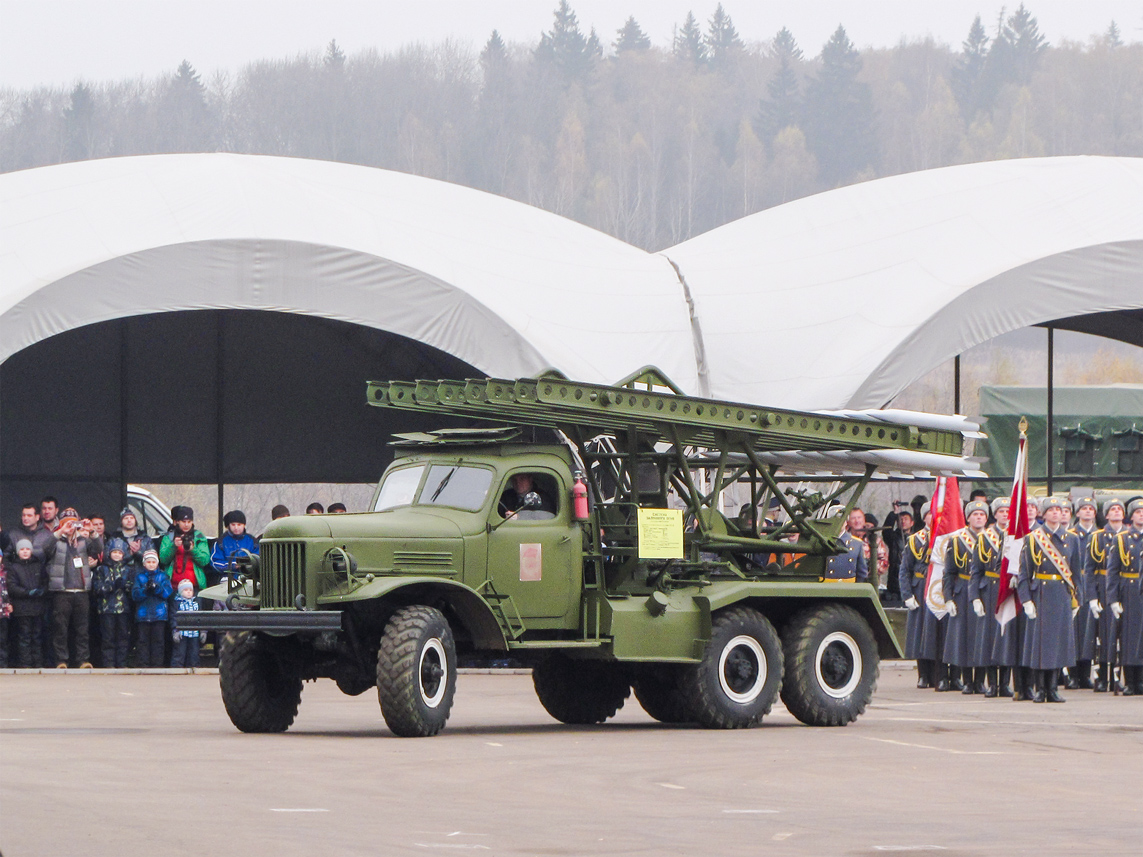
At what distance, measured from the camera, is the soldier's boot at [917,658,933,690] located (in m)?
20.2

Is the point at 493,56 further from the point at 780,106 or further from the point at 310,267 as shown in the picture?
the point at 310,267

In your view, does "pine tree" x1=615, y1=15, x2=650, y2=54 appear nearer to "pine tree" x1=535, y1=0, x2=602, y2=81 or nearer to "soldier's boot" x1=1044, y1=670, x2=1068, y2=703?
"pine tree" x1=535, y1=0, x2=602, y2=81

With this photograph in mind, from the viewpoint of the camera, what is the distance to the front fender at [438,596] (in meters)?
13.2

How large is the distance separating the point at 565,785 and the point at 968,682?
9.84 metres

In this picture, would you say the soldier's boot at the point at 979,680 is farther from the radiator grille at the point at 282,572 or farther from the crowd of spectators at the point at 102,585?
the radiator grille at the point at 282,572

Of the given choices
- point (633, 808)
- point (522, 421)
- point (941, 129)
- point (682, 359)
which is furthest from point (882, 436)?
point (941, 129)

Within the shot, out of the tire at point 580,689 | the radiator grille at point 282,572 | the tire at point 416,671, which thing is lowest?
the tire at point 580,689

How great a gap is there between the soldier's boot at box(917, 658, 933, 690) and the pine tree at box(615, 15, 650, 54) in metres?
144

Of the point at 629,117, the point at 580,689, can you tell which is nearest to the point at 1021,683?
the point at 580,689

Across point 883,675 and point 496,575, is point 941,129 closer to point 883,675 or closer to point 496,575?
point 883,675

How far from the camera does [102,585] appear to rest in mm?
21969

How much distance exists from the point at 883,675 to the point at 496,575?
994 cm

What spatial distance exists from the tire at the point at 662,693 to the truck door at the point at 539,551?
0.92 meters

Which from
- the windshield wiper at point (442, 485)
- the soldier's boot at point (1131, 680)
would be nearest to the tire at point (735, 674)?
the windshield wiper at point (442, 485)
